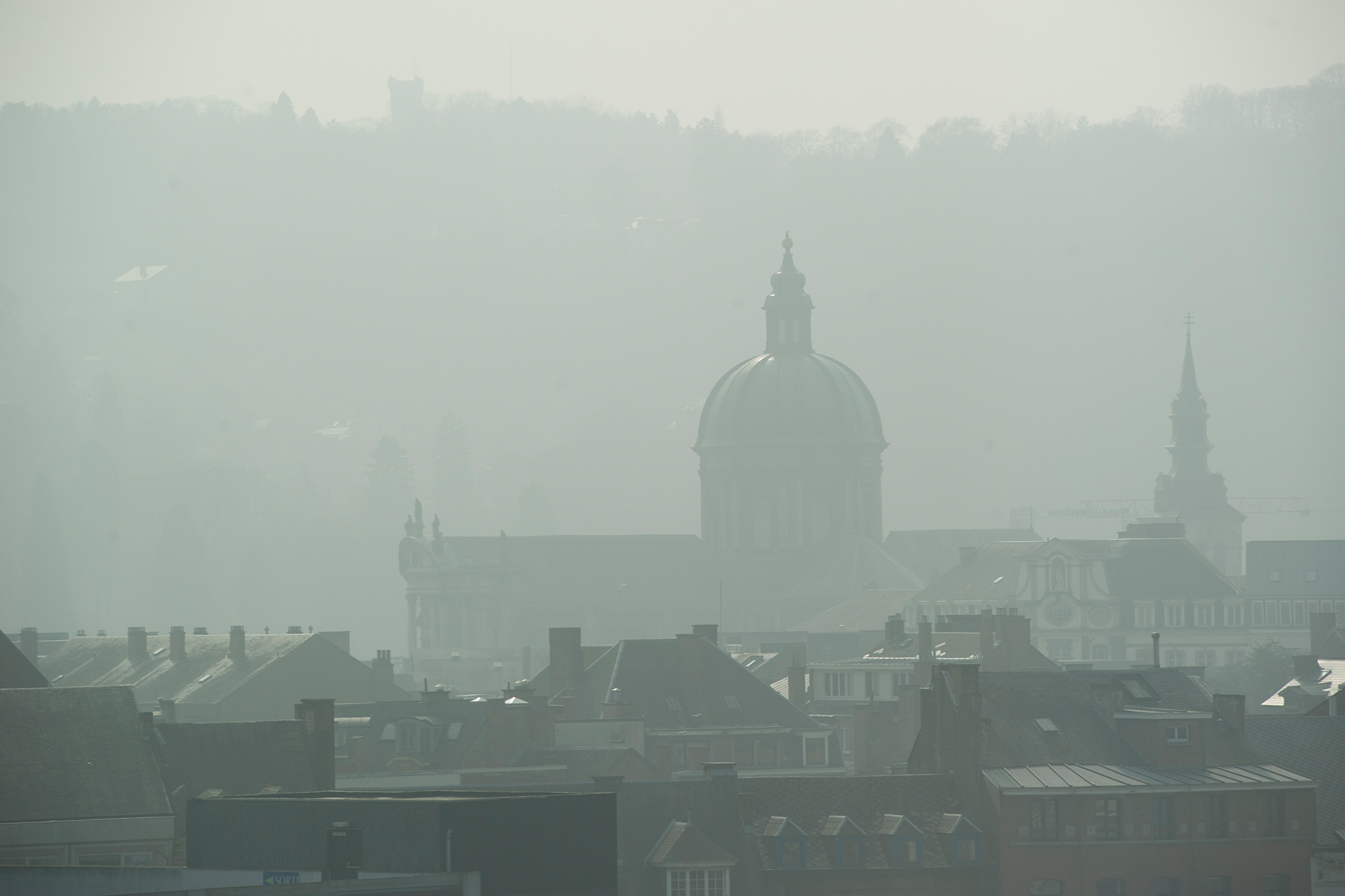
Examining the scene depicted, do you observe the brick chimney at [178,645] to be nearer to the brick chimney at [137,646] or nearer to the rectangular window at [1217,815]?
the brick chimney at [137,646]

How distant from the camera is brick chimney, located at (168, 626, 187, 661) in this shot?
82938 millimetres

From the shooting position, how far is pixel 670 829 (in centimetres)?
4488

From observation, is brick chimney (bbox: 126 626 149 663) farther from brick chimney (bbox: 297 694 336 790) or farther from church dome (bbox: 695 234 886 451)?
church dome (bbox: 695 234 886 451)

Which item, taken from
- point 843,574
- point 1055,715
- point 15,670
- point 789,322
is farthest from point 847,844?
point 789,322

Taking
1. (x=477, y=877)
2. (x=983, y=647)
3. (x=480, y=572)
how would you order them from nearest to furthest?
(x=477, y=877) < (x=983, y=647) < (x=480, y=572)

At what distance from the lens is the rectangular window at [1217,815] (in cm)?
4672

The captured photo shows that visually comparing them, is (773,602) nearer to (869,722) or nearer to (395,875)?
(869,722)

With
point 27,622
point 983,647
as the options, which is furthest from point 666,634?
point 983,647

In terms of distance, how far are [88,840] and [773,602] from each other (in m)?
93.4

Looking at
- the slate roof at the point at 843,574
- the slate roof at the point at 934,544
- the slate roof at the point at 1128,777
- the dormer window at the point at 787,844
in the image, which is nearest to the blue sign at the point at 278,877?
the dormer window at the point at 787,844

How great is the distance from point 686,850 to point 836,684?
118 ft

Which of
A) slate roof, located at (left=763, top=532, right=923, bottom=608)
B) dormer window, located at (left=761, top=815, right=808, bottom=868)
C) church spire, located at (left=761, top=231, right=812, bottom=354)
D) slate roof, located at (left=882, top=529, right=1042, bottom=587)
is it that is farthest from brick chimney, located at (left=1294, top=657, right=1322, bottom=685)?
church spire, located at (left=761, top=231, right=812, bottom=354)

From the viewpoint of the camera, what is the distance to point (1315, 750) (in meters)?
51.6

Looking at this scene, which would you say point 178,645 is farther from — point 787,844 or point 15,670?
point 787,844
